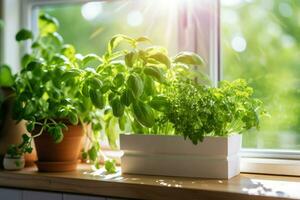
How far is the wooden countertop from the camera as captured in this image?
1.09m

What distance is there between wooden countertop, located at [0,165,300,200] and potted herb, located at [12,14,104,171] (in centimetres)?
7

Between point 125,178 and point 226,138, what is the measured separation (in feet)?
0.97

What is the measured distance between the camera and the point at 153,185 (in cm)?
116

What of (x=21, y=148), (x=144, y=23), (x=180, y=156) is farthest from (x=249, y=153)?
(x=21, y=148)

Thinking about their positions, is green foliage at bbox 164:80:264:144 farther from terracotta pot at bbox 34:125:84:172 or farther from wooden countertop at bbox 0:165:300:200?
terracotta pot at bbox 34:125:84:172

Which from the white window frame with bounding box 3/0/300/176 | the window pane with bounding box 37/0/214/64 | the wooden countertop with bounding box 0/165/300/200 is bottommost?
the wooden countertop with bounding box 0/165/300/200

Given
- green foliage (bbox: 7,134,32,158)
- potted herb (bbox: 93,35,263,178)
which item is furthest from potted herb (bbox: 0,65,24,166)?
potted herb (bbox: 93,35,263,178)

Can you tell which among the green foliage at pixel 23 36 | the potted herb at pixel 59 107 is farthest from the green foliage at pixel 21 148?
the green foliage at pixel 23 36

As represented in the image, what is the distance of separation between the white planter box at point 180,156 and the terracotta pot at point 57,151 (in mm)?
163

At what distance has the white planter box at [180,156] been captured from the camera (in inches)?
49.4

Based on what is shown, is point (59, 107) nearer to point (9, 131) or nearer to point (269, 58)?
point (9, 131)

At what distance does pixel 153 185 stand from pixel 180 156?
162 mm

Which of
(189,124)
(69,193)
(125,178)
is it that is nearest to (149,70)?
(189,124)

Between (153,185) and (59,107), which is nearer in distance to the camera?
(153,185)
